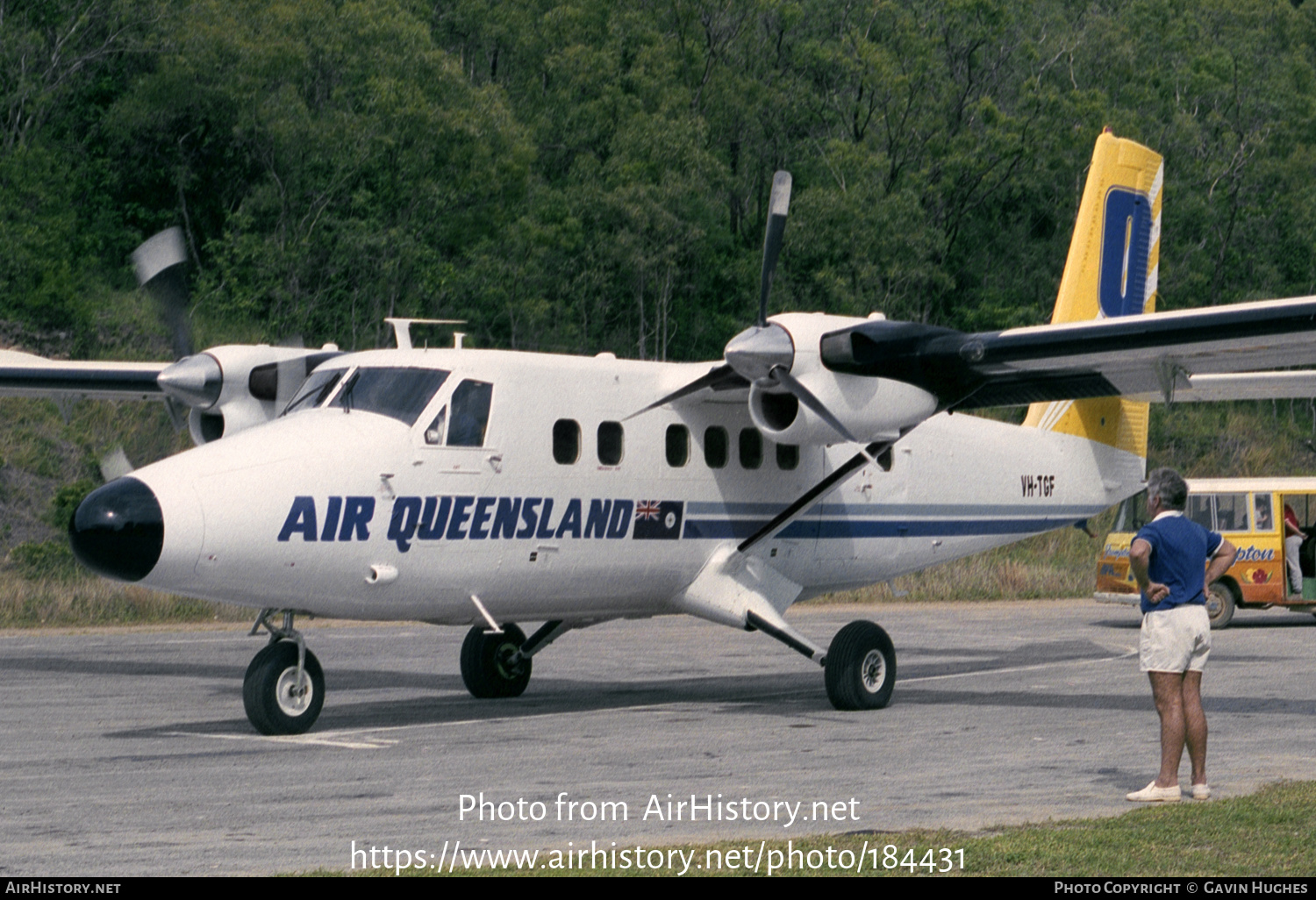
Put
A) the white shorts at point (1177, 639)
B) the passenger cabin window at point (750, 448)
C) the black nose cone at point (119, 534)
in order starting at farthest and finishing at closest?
the passenger cabin window at point (750, 448) < the black nose cone at point (119, 534) < the white shorts at point (1177, 639)

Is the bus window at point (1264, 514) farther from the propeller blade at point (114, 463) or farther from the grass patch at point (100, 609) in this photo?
the propeller blade at point (114, 463)

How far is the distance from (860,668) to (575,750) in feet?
11.9

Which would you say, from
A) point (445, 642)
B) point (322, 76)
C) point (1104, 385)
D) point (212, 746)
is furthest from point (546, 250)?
point (212, 746)

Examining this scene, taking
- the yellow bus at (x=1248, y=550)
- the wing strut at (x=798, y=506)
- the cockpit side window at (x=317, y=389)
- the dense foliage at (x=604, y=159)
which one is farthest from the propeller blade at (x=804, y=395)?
the dense foliage at (x=604, y=159)

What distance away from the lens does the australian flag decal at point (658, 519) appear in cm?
1373

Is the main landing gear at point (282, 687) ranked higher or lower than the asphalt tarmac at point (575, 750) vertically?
higher

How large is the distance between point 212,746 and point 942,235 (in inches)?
1734

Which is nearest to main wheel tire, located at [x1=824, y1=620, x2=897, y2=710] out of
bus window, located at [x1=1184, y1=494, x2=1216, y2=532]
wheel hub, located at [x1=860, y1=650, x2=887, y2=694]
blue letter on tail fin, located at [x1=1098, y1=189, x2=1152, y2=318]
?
wheel hub, located at [x1=860, y1=650, x2=887, y2=694]

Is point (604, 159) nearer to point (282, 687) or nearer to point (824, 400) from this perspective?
point (824, 400)

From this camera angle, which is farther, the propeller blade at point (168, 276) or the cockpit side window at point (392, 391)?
the propeller blade at point (168, 276)

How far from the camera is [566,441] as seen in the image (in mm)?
13273

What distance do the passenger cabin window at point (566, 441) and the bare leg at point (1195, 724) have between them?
580 cm

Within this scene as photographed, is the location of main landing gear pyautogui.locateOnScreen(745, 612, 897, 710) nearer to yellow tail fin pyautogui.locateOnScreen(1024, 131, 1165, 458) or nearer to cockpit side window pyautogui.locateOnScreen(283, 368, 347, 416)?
yellow tail fin pyautogui.locateOnScreen(1024, 131, 1165, 458)

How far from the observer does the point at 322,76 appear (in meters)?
48.0
